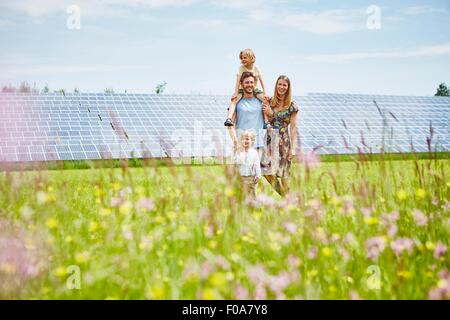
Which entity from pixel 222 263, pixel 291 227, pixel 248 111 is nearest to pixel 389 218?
pixel 291 227

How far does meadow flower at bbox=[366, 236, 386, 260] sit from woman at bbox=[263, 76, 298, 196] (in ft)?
8.46

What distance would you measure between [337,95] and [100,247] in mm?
15019

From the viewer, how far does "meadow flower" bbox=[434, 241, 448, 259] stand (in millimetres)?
3031

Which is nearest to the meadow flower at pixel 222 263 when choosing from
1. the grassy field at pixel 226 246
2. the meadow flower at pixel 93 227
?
the grassy field at pixel 226 246

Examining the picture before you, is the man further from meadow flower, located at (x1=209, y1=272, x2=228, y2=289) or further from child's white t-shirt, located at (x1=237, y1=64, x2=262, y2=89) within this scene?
meadow flower, located at (x1=209, y1=272, x2=228, y2=289)

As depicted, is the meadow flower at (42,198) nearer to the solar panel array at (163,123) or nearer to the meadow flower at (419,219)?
the meadow flower at (419,219)

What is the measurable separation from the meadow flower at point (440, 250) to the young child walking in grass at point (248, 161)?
2255 millimetres

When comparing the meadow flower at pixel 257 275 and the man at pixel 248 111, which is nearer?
the meadow flower at pixel 257 275

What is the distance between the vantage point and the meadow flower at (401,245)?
3004 mm

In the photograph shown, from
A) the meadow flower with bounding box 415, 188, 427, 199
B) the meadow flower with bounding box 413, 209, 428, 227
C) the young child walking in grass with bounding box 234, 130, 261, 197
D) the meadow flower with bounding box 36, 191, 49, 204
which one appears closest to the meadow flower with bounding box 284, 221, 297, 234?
the meadow flower with bounding box 413, 209, 428, 227

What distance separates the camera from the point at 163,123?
1370 cm

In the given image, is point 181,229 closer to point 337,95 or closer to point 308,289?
point 308,289

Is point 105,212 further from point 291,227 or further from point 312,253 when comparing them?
point 312,253
